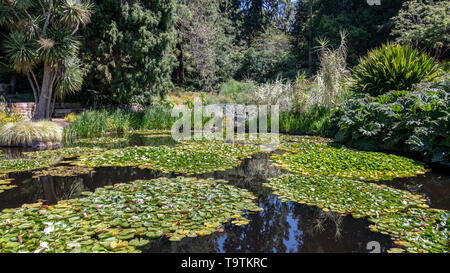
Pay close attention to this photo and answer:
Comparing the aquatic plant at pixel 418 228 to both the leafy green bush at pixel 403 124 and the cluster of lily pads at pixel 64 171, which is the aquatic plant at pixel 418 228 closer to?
the leafy green bush at pixel 403 124

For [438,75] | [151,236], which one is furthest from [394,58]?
[151,236]

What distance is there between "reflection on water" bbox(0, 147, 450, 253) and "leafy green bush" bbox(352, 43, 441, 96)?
12.2 feet

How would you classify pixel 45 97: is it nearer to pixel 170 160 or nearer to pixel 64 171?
pixel 64 171

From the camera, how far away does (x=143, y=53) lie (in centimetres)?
1195

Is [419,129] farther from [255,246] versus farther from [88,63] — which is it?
[88,63]

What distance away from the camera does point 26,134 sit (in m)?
7.51

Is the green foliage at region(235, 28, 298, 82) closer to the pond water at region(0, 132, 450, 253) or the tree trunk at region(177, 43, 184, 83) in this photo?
the tree trunk at region(177, 43, 184, 83)

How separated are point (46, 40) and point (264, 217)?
1014 cm

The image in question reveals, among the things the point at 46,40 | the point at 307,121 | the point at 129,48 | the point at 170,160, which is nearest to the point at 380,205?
the point at 170,160

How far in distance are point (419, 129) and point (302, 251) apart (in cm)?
421

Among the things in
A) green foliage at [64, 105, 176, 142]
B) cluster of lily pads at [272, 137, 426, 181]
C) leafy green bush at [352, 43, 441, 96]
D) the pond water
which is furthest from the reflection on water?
green foliage at [64, 105, 176, 142]

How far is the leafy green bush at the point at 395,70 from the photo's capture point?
756 cm

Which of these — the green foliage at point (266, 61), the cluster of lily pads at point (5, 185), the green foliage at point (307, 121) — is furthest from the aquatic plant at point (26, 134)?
the green foliage at point (266, 61)
